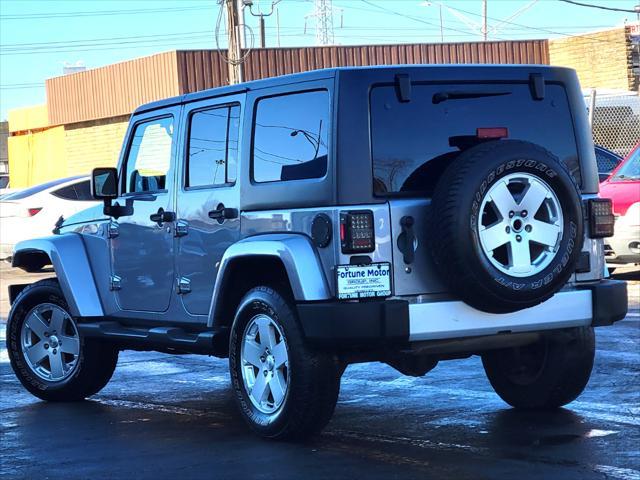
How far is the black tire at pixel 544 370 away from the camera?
7496 mm

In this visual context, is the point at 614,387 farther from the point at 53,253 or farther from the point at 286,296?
the point at 53,253

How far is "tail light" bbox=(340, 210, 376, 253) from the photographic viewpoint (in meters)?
6.52

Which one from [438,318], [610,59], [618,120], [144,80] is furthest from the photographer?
[144,80]

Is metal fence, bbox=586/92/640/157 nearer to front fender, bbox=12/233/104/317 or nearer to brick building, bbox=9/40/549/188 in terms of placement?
front fender, bbox=12/233/104/317

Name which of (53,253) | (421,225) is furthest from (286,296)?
(53,253)

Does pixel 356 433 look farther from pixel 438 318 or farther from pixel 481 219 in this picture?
pixel 481 219

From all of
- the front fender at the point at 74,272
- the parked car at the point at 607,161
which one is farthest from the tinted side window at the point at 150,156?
the parked car at the point at 607,161

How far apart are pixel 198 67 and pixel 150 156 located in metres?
34.6

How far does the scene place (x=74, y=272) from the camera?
28.7 feet

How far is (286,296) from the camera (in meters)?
6.97

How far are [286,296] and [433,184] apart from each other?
0.96m

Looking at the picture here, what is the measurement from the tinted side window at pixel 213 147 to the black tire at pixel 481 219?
Result: 4.66 feet

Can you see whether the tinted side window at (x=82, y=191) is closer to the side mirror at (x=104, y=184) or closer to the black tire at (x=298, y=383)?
the side mirror at (x=104, y=184)

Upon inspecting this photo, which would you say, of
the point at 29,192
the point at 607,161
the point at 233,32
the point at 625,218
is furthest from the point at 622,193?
the point at 233,32
